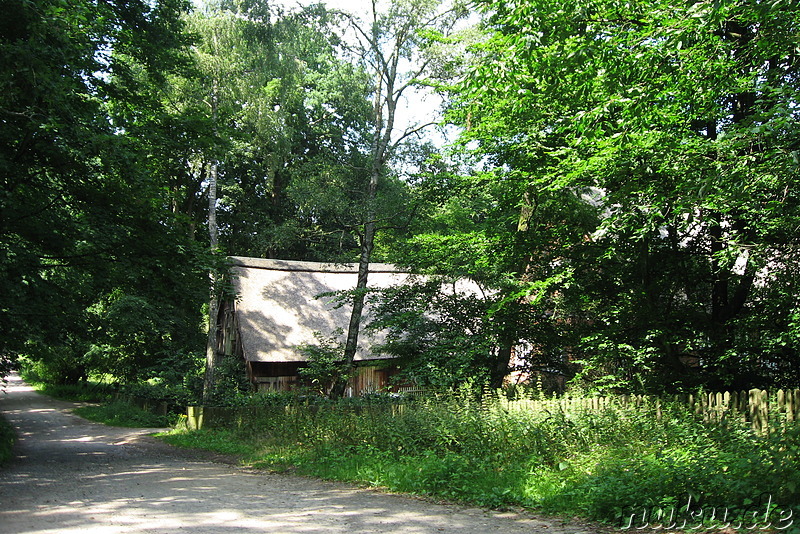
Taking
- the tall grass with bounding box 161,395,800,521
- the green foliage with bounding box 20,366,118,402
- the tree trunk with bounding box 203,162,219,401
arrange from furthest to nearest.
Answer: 1. the green foliage with bounding box 20,366,118,402
2. the tree trunk with bounding box 203,162,219,401
3. the tall grass with bounding box 161,395,800,521

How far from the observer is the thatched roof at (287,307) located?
25.7 meters

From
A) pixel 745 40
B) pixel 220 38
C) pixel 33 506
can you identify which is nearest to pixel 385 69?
pixel 220 38

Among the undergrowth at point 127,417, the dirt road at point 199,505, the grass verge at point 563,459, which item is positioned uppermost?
the grass verge at point 563,459

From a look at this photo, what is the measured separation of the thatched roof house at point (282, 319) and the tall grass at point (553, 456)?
38.2 feet

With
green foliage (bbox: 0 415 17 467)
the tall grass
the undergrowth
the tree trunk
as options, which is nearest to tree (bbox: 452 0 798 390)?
the tall grass

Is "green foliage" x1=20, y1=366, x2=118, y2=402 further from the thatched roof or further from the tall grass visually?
the tall grass

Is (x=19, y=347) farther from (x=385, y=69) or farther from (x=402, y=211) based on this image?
(x=385, y=69)

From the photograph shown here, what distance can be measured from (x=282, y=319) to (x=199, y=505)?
62.7 feet

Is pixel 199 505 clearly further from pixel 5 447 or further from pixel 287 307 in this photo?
pixel 287 307

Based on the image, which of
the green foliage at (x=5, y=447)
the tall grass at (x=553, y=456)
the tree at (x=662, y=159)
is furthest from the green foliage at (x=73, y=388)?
the tree at (x=662, y=159)

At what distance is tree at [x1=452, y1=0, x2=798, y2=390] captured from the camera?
27.4ft

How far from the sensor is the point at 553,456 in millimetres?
9117

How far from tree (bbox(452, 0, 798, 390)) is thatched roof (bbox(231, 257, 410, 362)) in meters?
11.6

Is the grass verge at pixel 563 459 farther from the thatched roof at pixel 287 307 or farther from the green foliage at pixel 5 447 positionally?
the thatched roof at pixel 287 307
